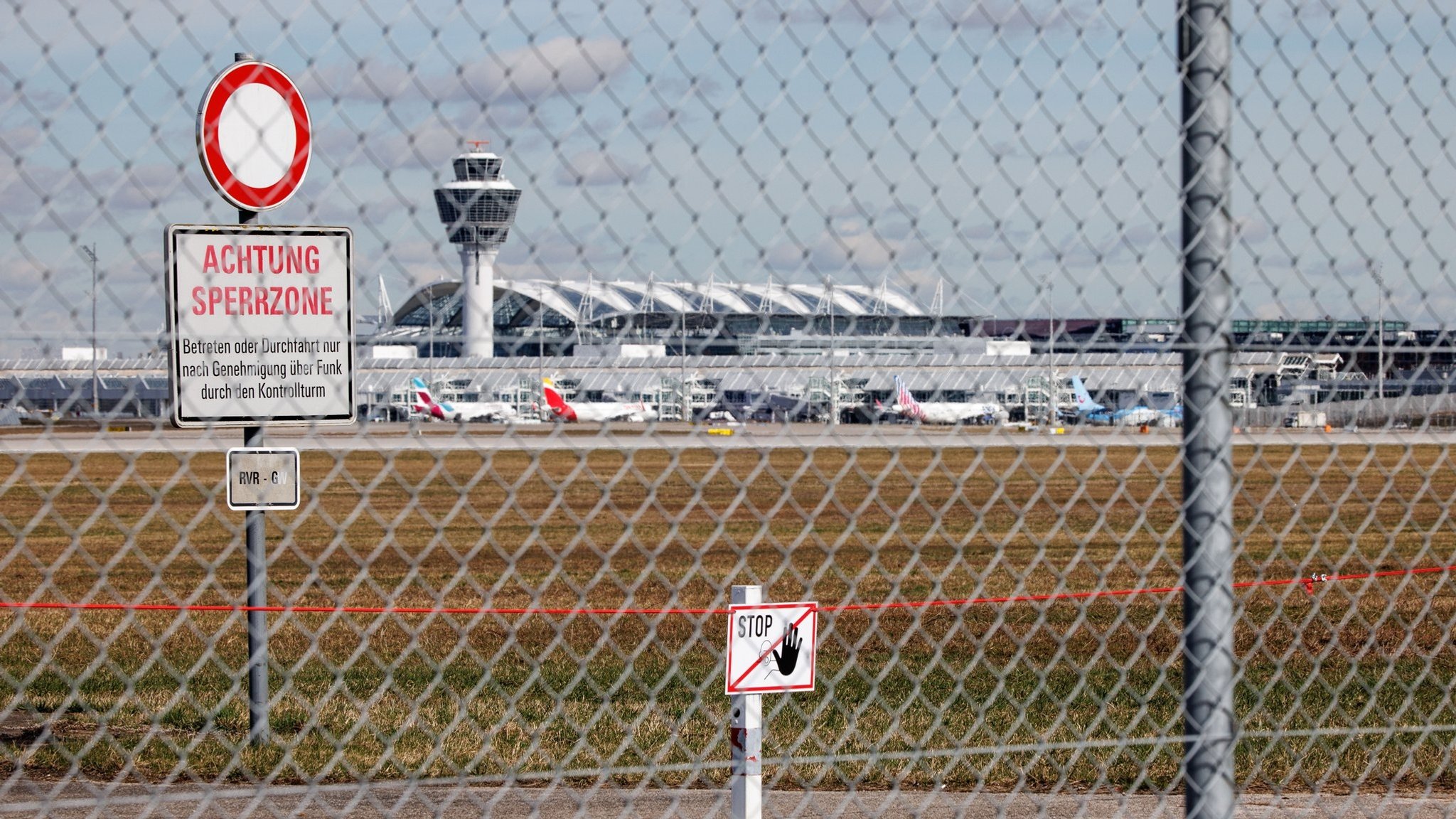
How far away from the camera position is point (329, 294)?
393 cm

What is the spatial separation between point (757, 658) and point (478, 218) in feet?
4.26

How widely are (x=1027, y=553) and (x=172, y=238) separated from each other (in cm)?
1455

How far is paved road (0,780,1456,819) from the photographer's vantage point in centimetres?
575

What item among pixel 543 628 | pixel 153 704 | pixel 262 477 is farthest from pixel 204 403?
pixel 543 628

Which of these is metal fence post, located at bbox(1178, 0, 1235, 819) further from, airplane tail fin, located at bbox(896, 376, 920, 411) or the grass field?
airplane tail fin, located at bbox(896, 376, 920, 411)

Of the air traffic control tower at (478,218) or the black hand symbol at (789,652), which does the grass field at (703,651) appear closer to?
the black hand symbol at (789,652)

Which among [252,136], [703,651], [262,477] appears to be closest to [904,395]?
[262,477]

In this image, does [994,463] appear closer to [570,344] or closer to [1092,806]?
[1092,806]

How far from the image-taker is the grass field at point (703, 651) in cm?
458

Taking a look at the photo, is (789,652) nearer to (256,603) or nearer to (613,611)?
(256,603)

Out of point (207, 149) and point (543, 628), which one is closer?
point (207, 149)

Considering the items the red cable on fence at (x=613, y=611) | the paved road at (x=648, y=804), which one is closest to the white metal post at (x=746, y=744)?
the red cable on fence at (x=613, y=611)

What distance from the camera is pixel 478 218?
2.94 m

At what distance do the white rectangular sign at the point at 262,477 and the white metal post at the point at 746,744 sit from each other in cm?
167
